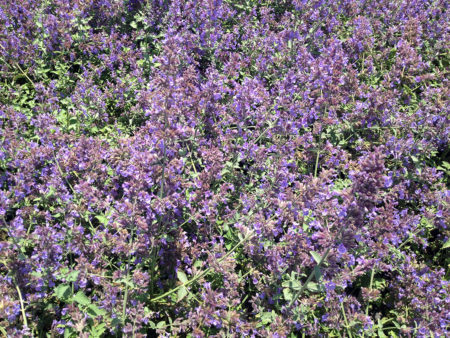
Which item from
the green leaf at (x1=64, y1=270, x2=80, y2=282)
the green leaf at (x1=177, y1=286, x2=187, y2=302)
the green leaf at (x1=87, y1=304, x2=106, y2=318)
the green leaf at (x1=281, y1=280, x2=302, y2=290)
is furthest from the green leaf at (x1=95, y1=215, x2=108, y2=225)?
the green leaf at (x1=281, y1=280, x2=302, y2=290)

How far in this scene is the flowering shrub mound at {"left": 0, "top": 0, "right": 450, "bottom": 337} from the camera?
3.19 meters

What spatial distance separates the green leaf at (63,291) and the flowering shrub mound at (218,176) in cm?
2

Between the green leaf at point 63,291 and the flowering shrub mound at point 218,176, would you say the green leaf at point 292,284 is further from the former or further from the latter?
the green leaf at point 63,291

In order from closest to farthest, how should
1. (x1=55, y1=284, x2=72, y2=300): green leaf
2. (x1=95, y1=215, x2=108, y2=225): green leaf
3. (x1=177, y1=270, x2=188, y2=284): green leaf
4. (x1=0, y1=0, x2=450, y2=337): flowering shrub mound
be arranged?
(x1=55, y1=284, x2=72, y2=300): green leaf
(x1=0, y1=0, x2=450, y2=337): flowering shrub mound
(x1=177, y1=270, x2=188, y2=284): green leaf
(x1=95, y1=215, x2=108, y2=225): green leaf

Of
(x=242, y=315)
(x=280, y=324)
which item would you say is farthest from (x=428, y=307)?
(x=242, y=315)

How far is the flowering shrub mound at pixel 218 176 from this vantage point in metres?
3.19

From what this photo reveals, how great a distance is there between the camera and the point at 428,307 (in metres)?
3.64

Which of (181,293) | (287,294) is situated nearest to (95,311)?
(181,293)

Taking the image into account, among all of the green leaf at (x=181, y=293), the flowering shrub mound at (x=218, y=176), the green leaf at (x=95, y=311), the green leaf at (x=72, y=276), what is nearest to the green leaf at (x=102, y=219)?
the flowering shrub mound at (x=218, y=176)

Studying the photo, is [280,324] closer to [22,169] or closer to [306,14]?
[22,169]

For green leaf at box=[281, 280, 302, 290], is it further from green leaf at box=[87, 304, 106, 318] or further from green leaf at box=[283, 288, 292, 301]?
green leaf at box=[87, 304, 106, 318]

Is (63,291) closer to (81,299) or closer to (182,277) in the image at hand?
(81,299)

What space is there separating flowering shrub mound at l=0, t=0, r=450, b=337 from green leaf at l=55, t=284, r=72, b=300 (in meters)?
0.02

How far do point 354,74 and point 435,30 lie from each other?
2.38 m
